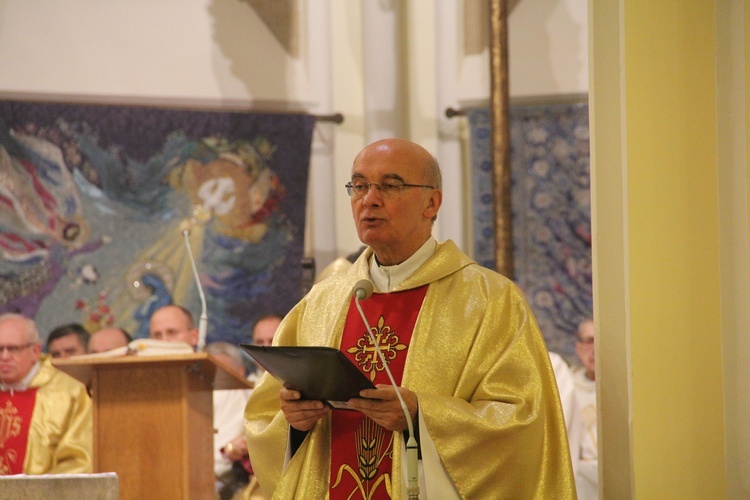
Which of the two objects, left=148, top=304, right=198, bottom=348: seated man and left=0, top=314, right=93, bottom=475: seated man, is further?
left=148, top=304, right=198, bottom=348: seated man

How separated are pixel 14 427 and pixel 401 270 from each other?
14.5ft

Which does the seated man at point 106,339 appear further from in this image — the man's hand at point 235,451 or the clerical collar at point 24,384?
the man's hand at point 235,451

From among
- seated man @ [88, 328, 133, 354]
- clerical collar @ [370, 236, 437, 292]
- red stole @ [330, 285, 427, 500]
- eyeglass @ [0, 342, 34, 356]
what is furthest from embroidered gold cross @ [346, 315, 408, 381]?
eyeglass @ [0, 342, 34, 356]

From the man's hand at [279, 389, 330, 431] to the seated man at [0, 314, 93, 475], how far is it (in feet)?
12.6

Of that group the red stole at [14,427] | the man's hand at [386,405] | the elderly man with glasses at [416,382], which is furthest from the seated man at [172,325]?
the man's hand at [386,405]

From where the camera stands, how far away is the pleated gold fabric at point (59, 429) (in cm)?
663

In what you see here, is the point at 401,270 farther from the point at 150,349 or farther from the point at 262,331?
the point at 262,331

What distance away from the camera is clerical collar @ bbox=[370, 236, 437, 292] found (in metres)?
3.45

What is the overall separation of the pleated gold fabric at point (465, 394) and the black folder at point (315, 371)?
25 cm

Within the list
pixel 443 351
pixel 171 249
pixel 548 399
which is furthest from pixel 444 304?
pixel 171 249

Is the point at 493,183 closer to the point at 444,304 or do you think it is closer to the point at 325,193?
the point at 325,193

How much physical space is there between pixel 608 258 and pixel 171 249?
4.57 m

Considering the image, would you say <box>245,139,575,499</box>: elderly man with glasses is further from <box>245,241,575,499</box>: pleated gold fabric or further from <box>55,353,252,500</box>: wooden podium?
<box>55,353,252,500</box>: wooden podium

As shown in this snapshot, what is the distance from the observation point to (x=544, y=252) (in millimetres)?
7449
